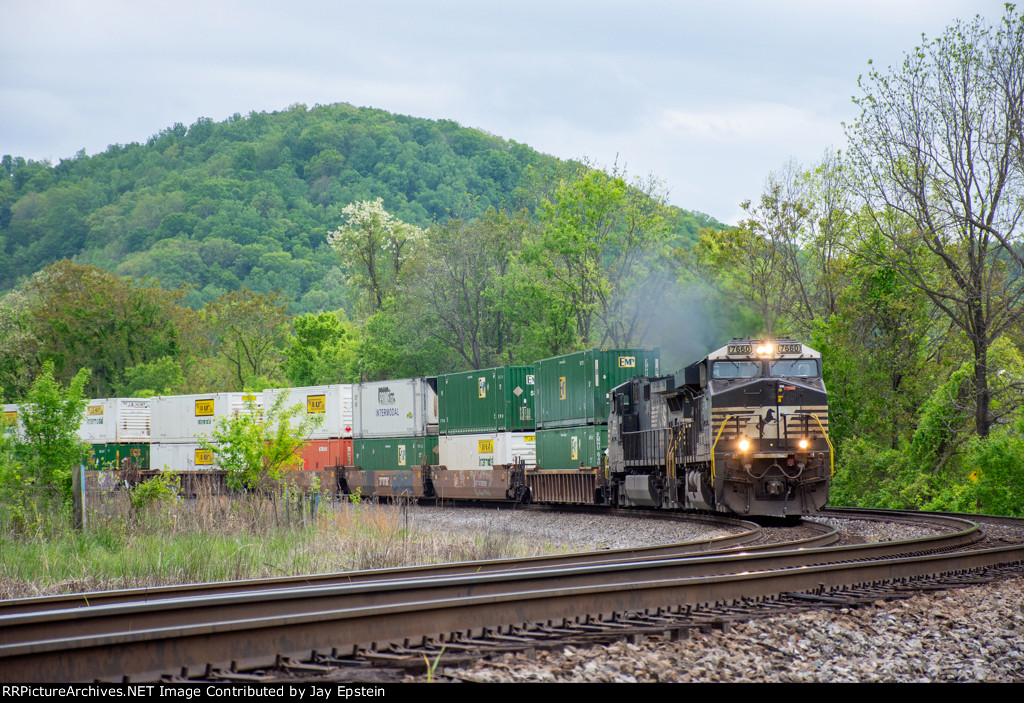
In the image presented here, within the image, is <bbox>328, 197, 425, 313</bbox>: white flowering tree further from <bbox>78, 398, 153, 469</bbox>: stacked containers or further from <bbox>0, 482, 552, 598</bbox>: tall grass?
<bbox>0, 482, 552, 598</bbox>: tall grass

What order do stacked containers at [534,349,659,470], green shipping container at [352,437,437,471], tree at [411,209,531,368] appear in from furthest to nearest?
tree at [411,209,531,368]
green shipping container at [352,437,437,471]
stacked containers at [534,349,659,470]

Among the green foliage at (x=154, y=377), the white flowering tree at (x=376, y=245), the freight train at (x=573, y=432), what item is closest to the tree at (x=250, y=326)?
the green foliage at (x=154, y=377)

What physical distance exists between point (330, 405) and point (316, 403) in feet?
1.94

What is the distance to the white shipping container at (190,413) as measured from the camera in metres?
35.8

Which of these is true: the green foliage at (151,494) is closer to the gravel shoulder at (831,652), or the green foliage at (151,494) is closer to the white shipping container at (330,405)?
the gravel shoulder at (831,652)

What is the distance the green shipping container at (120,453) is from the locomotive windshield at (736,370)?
2986 centimetres

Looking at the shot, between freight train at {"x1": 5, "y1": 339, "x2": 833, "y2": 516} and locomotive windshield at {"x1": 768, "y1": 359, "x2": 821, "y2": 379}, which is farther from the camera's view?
locomotive windshield at {"x1": 768, "y1": 359, "x2": 821, "y2": 379}

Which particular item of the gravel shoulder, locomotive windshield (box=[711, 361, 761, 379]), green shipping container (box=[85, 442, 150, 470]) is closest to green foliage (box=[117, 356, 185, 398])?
green shipping container (box=[85, 442, 150, 470])

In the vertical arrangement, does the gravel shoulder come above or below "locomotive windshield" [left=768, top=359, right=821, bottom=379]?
below

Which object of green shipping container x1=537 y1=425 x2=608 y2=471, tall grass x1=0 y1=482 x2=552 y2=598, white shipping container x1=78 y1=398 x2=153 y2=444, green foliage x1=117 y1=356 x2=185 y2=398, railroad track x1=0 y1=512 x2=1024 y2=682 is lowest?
tall grass x1=0 y1=482 x2=552 y2=598

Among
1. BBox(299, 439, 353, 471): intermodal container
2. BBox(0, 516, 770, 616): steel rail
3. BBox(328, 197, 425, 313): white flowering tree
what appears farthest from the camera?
BBox(328, 197, 425, 313): white flowering tree

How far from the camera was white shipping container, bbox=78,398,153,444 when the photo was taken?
130ft

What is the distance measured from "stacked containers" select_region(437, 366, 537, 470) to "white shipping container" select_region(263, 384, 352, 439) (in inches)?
213
